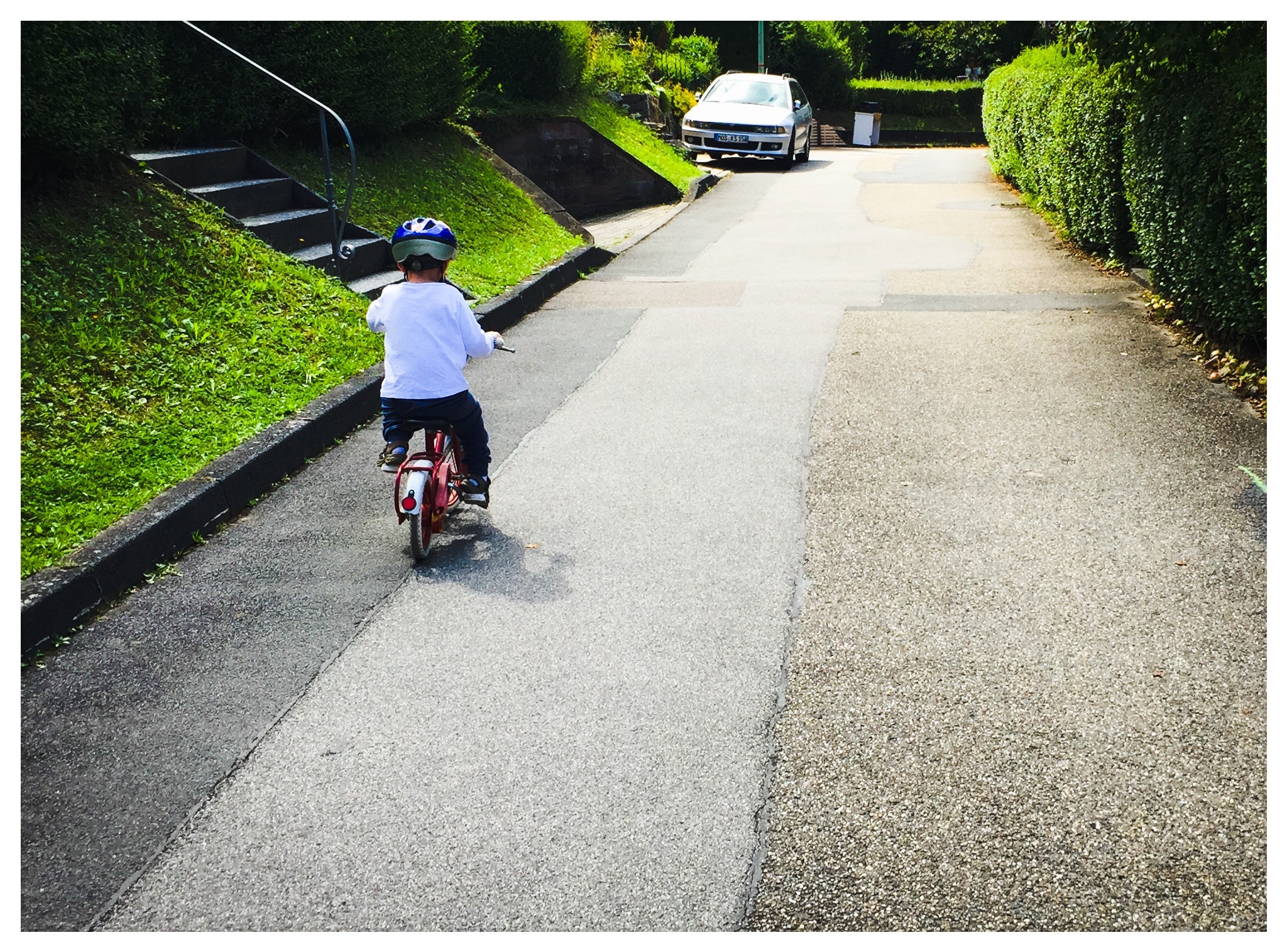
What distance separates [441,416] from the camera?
208 inches

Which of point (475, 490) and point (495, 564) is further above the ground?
point (475, 490)

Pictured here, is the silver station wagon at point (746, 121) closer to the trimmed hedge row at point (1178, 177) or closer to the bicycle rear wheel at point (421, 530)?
the trimmed hedge row at point (1178, 177)

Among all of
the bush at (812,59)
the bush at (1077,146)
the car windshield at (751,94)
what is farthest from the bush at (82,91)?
the bush at (812,59)

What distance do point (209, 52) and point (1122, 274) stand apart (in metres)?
9.43

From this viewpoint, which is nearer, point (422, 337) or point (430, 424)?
point (422, 337)

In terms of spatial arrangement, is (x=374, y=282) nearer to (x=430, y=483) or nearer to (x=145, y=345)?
(x=145, y=345)

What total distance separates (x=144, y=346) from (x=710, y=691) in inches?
188

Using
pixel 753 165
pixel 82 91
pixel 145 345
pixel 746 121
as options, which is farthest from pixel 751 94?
pixel 145 345

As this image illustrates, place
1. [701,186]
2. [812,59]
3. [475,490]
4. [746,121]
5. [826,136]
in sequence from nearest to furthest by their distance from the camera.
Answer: [475,490] < [701,186] < [746,121] < [826,136] < [812,59]

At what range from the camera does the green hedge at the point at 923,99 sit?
4628cm

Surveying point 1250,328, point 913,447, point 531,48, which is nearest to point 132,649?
point 913,447

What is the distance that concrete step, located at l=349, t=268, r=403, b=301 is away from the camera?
9.40 meters

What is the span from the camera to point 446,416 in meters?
5.29

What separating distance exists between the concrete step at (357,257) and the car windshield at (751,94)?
1630cm
